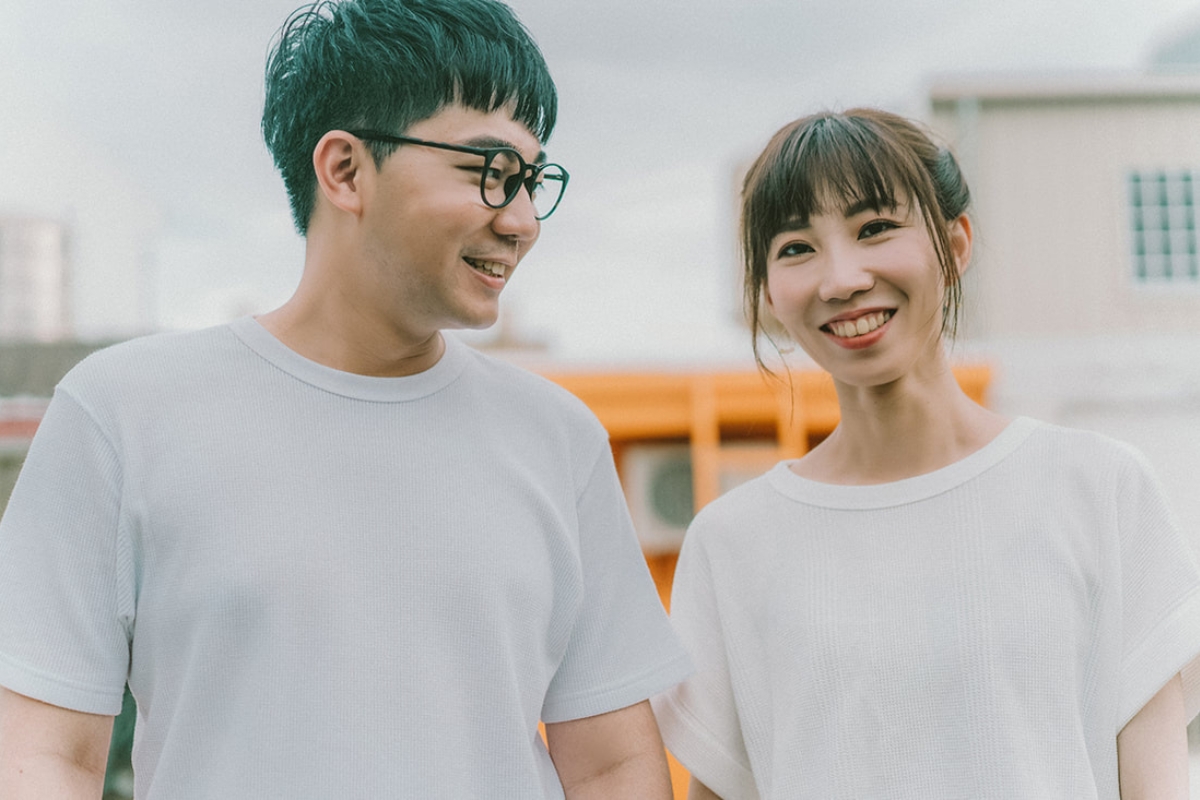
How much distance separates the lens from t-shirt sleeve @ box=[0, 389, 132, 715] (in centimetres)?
115

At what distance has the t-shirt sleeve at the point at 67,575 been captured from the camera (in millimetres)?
1150

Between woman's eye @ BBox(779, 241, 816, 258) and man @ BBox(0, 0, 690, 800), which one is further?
woman's eye @ BBox(779, 241, 816, 258)

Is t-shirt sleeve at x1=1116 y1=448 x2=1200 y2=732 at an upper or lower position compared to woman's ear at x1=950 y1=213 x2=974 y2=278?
lower

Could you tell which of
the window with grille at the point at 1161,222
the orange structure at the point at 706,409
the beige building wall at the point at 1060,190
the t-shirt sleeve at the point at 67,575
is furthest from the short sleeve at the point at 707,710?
the window with grille at the point at 1161,222

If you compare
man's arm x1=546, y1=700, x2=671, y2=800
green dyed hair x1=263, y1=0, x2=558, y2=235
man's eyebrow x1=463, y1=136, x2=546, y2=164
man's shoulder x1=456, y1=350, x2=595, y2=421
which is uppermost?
green dyed hair x1=263, y1=0, x2=558, y2=235

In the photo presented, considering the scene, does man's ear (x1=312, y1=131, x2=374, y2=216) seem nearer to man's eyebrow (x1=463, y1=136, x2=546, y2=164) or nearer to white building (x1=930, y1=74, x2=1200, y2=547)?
man's eyebrow (x1=463, y1=136, x2=546, y2=164)

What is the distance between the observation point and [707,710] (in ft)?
4.88

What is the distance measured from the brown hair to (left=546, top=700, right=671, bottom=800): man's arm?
26.1 inches

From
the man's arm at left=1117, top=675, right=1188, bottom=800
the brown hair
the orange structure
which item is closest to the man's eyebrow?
the brown hair

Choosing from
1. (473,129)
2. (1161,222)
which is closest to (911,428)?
(473,129)

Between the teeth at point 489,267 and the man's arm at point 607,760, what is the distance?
1.97 ft

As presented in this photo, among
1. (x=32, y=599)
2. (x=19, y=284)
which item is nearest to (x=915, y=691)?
(x=32, y=599)

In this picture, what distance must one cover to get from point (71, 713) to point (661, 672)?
2.36 ft

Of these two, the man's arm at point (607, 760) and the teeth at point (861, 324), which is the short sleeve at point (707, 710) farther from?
the teeth at point (861, 324)
